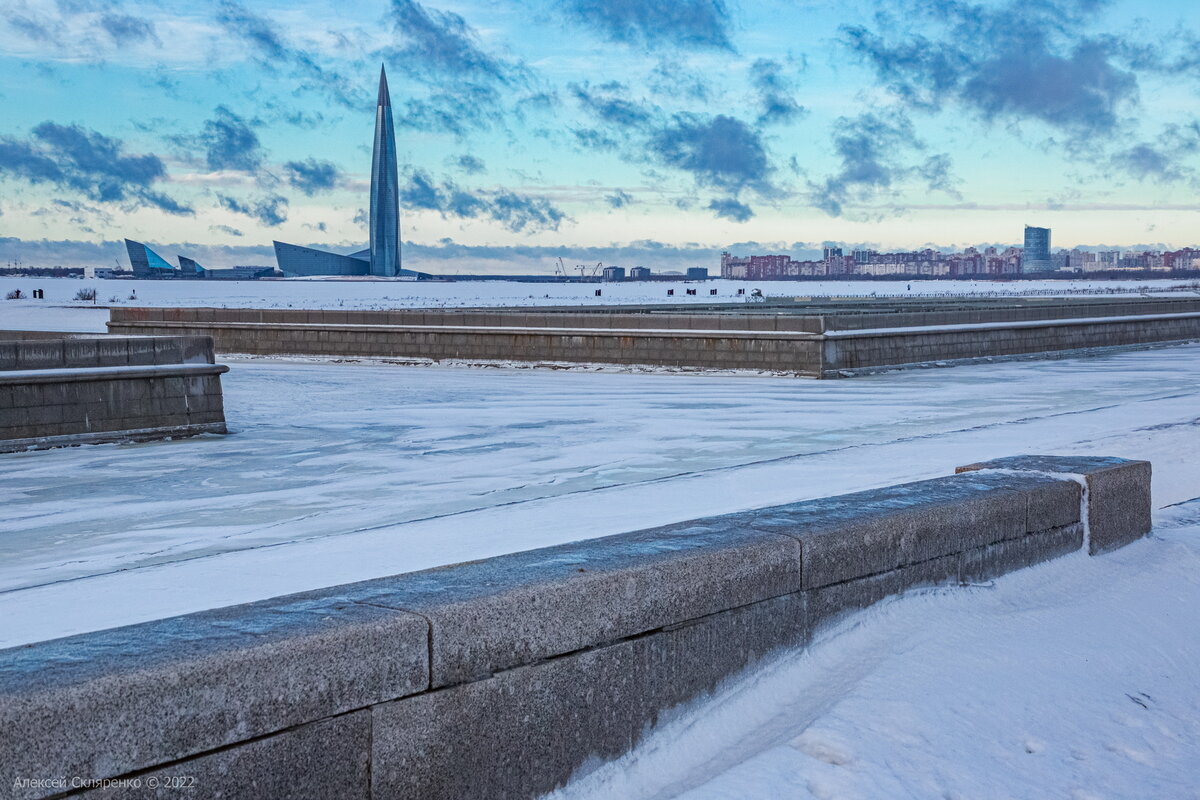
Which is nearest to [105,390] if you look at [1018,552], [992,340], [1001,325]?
[1018,552]

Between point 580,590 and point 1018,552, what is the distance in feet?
9.97

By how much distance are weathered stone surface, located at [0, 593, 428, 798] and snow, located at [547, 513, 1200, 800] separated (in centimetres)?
91

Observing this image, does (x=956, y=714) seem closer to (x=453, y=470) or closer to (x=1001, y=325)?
(x=453, y=470)

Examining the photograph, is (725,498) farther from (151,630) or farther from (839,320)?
(839,320)

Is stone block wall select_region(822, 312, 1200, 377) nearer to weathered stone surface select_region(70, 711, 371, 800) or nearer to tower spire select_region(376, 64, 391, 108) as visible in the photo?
weathered stone surface select_region(70, 711, 371, 800)

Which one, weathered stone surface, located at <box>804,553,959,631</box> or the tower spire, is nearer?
weathered stone surface, located at <box>804,553,959,631</box>

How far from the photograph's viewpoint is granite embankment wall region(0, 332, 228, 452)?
1303 cm

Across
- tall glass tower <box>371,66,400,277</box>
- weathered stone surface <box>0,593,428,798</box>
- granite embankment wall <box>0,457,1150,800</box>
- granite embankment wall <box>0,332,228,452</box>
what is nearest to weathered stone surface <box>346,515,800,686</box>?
granite embankment wall <box>0,457,1150,800</box>

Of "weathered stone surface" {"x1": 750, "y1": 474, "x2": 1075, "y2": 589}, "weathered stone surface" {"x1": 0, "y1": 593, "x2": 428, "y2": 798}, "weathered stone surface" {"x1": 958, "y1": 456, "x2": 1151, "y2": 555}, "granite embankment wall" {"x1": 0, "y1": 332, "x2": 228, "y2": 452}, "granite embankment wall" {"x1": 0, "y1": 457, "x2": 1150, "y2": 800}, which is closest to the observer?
"weathered stone surface" {"x1": 0, "y1": 593, "x2": 428, "y2": 798}

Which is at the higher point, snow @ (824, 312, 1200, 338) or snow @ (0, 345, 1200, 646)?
snow @ (824, 312, 1200, 338)

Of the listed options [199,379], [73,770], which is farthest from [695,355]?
[73,770]

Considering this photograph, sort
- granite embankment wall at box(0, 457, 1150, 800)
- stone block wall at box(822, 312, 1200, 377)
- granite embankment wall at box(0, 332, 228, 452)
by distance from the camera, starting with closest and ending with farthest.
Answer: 1. granite embankment wall at box(0, 457, 1150, 800)
2. granite embankment wall at box(0, 332, 228, 452)
3. stone block wall at box(822, 312, 1200, 377)

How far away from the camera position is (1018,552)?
6.15 metres

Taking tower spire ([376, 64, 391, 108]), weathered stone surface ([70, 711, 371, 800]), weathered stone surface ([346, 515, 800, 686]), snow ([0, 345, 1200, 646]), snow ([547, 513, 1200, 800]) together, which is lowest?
snow ([0, 345, 1200, 646])
